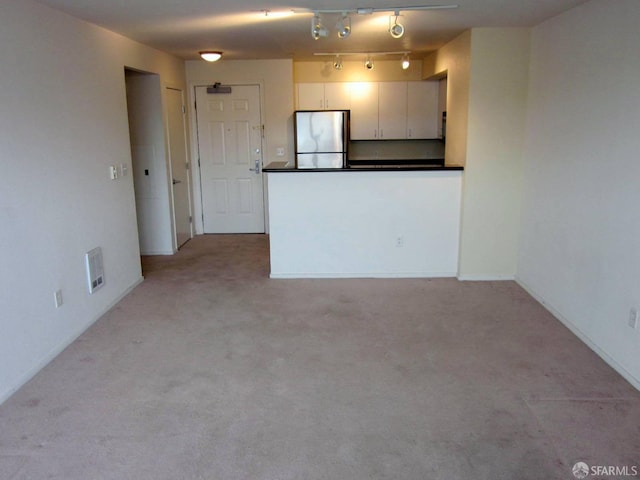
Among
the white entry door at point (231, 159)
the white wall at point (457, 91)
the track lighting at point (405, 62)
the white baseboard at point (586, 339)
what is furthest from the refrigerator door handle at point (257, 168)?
the white baseboard at point (586, 339)

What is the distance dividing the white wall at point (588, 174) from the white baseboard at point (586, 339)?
10 mm

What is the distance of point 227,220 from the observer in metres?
7.26

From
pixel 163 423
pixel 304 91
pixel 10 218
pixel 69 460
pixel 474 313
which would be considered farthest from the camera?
pixel 304 91

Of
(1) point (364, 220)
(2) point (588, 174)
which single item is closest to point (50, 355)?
(1) point (364, 220)

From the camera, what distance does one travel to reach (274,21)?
4.14 meters

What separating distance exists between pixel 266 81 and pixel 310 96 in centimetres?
65

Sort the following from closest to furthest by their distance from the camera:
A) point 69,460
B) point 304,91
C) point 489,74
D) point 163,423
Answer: point 69,460 → point 163,423 → point 489,74 → point 304,91

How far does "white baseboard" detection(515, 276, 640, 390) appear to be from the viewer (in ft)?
9.99

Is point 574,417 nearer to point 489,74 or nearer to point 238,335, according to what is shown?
point 238,335

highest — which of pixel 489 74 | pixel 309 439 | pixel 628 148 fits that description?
pixel 489 74

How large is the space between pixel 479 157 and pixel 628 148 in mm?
1730

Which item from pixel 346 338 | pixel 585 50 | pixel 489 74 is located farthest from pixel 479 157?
pixel 346 338

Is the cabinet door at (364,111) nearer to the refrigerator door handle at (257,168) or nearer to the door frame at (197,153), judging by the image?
the door frame at (197,153)

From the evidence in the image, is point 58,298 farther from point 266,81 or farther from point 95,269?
point 266,81
